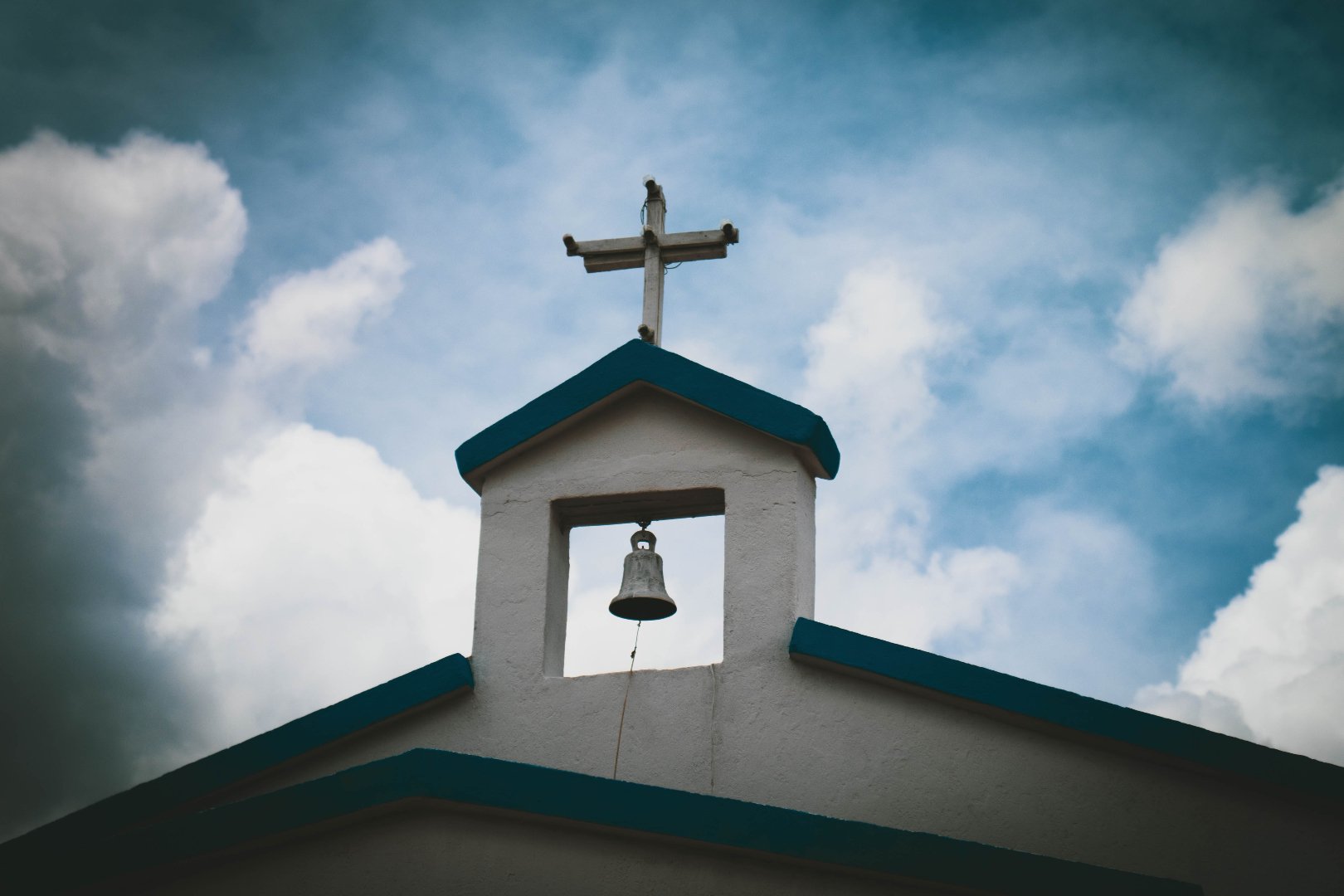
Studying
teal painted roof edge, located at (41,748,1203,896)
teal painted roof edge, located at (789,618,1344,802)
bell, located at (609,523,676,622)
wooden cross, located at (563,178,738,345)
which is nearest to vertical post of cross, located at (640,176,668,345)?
wooden cross, located at (563,178,738,345)

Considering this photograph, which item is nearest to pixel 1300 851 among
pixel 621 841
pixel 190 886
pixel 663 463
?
pixel 621 841

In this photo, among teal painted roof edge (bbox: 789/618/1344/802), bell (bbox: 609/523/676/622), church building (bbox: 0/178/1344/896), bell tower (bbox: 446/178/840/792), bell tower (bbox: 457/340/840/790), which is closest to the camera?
church building (bbox: 0/178/1344/896)

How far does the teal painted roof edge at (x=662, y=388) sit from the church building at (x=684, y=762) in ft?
0.04

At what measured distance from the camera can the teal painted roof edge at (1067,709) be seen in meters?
6.09

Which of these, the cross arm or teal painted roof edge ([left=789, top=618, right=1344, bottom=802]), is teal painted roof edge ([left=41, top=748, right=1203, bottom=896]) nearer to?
teal painted roof edge ([left=789, top=618, right=1344, bottom=802])

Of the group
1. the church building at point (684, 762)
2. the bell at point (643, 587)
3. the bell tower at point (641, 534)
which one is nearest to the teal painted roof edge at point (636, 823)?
the church building at point (684, 762)

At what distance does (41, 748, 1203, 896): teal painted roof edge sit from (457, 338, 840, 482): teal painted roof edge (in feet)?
7.60

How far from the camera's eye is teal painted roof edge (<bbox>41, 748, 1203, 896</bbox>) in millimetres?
5129

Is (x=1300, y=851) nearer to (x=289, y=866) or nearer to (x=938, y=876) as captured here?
(x=938, y=876)

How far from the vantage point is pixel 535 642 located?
7141mm

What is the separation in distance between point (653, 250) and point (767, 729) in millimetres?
2941

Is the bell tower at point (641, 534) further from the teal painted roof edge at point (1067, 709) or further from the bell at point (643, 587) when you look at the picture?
the teal painted roof edge at point (1067, 709)

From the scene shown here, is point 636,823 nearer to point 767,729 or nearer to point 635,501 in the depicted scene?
point 767,729

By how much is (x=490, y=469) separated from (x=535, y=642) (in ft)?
3.50
